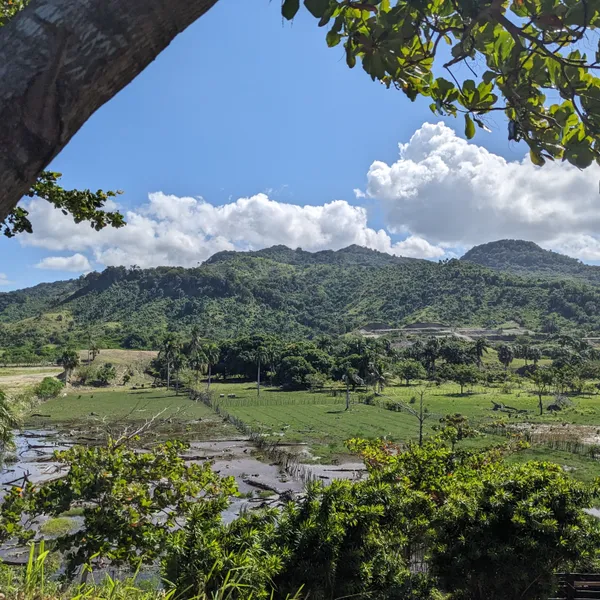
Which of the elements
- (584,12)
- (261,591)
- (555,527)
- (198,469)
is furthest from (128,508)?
(584,12)

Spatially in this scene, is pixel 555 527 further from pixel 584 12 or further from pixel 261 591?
pixel 584 12

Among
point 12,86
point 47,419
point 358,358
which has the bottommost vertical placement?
point 47,419

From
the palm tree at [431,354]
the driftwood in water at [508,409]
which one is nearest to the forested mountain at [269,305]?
the palm tree at [431,354]

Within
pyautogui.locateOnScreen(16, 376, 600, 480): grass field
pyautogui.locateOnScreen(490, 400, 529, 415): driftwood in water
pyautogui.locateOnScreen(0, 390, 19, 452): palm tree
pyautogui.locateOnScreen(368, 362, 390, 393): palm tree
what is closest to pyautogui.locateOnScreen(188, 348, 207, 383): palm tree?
pyautogui.locateOnScreen(16, 376, 600, 480): grass field

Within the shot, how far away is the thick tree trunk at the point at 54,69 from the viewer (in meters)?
1.29

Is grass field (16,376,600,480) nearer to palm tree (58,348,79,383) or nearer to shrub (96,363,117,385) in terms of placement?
palm tree (58,348,79,383)

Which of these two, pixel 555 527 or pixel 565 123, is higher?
pixel 565 123

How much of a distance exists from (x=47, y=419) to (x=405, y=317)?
398 feet

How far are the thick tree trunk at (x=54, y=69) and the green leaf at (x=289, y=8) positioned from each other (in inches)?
16.5

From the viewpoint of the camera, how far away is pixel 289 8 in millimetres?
1643

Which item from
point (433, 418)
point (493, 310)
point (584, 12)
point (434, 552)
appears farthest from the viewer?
point (493, 310)

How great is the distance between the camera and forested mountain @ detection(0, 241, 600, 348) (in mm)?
133625

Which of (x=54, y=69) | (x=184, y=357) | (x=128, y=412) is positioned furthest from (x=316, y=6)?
(x=184, y=357)

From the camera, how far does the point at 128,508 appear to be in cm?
683
